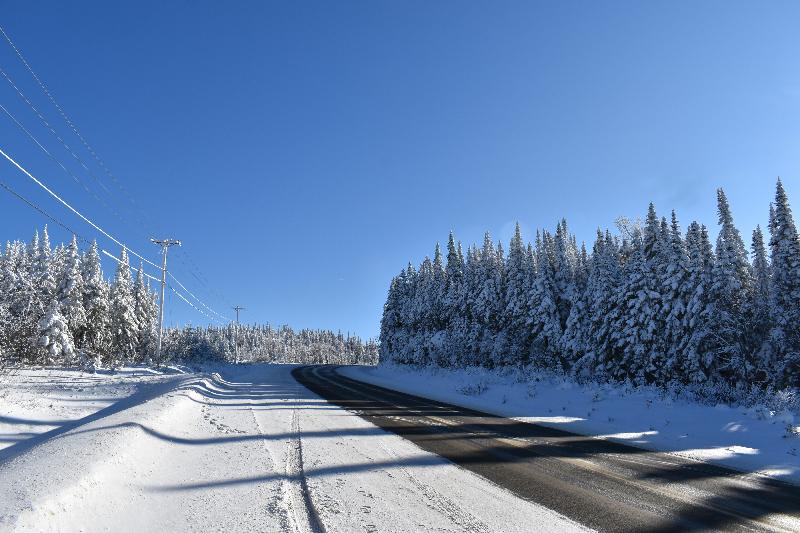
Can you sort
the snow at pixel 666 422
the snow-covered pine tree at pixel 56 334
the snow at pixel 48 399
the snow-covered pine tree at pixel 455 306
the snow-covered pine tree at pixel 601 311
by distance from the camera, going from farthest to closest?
the snow-covered pine tree at pixel 455 306 < the snow-covered pine tree at pixel 56 334 < the snow-covered pine tree at pixel 601 311 < the snow at pixel 48 399 < the snow at pixel 666 422

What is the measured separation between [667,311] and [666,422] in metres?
20.3

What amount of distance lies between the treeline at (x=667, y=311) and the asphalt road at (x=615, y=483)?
10804 mm

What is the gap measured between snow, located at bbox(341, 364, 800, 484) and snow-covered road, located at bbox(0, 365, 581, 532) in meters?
5.33

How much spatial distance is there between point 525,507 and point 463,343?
51240mm

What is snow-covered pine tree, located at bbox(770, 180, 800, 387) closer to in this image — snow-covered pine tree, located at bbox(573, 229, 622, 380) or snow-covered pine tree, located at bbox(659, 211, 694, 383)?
snow-covered pine tree, located at bbox(659, 211, 694, 383)

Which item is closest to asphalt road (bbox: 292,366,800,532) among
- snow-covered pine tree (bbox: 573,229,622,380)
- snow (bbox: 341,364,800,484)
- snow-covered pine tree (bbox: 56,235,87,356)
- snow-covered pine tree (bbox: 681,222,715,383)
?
snow (bbox: 341,364,800,484)

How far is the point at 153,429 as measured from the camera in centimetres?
838

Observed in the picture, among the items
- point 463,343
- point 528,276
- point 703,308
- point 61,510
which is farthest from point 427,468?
point 463,343

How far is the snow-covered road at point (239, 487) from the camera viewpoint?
4293 mm

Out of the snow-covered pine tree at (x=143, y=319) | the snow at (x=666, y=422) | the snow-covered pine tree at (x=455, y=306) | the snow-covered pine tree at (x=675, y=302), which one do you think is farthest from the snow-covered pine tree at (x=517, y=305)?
the snow-covered pine tree at (x=143, y=319)

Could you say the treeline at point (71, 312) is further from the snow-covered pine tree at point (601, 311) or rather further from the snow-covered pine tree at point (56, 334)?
the snow-covered pine tree at point (601, 311)

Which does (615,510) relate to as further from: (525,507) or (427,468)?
(427,468)

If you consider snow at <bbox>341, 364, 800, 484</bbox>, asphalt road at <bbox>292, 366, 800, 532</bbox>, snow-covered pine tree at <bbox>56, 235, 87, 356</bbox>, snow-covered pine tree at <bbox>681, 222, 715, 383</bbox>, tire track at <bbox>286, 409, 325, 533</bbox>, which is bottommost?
snow at <bbox>341, 364, 800, 484</bbox>

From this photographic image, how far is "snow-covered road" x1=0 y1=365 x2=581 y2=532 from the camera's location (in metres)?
4.29
